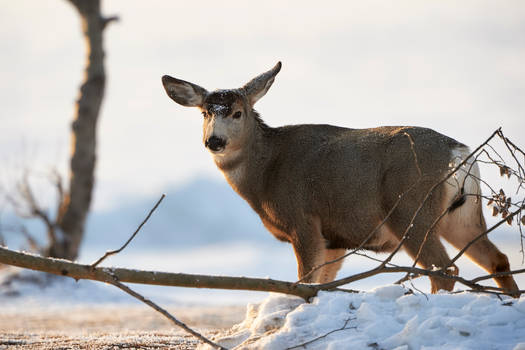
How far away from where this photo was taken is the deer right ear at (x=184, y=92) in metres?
7.30

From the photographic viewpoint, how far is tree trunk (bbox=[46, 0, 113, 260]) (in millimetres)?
16031

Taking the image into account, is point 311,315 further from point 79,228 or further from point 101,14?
point 101,14

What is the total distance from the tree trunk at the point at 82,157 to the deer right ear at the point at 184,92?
901 cm

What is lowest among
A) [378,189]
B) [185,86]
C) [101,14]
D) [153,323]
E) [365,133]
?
[153,323]

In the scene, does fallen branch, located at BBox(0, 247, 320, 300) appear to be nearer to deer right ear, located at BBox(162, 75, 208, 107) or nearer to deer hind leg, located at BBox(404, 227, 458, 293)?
deer hind leg, located at BBox(404, 227, 458, 293)

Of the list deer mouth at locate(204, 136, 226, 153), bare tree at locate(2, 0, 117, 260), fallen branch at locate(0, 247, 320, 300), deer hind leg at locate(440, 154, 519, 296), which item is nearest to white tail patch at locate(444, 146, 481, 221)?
deer hind leg at locate(440, 154, 519, 296)

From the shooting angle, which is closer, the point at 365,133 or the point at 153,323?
the point at 365,133

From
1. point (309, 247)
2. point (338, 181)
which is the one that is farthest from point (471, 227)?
point (309, 247)

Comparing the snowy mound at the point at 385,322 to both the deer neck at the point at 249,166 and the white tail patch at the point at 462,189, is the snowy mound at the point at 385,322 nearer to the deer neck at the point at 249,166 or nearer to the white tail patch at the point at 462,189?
the white tail patch at the point at 462,189

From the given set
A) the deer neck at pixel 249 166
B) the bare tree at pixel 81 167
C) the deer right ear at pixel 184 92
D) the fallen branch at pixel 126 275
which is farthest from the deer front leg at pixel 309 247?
the bare tree at pixel 81 167

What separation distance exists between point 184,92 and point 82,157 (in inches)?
366

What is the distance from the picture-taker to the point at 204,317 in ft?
36.0

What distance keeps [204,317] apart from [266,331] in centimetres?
670

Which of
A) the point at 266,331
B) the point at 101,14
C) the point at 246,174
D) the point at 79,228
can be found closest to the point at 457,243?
the point at 246,174
